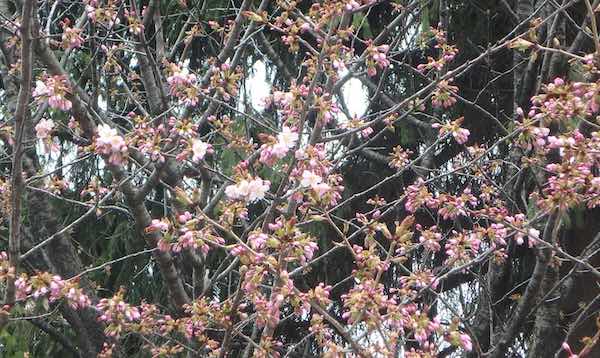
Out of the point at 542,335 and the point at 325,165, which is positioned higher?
the point at 325,165

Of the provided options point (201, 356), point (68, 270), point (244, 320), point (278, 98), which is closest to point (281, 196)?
point (278, 98)

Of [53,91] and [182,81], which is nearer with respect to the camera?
[53,91]

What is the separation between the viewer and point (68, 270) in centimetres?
409

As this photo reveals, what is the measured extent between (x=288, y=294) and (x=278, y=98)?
2.75 feet

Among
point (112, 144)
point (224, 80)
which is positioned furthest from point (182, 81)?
point (112, 144)

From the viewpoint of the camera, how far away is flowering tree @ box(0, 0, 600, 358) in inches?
97.3

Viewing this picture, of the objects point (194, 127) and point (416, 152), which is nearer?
point (194, 127)

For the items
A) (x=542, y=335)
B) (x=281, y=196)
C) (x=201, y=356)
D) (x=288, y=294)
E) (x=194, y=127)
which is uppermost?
(x=194, y=127)

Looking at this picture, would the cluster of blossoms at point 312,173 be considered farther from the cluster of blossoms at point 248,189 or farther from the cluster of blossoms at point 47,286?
the cluster of blossoms at point 47,286

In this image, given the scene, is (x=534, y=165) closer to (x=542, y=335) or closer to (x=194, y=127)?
(x=542, y=335)

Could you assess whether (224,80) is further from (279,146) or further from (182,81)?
(279,146)

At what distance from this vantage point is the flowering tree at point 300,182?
2473 millimetres

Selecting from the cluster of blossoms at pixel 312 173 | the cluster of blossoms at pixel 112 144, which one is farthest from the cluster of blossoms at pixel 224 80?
the cluster of blossoms at pixel 112 144

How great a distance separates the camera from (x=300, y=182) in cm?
246
